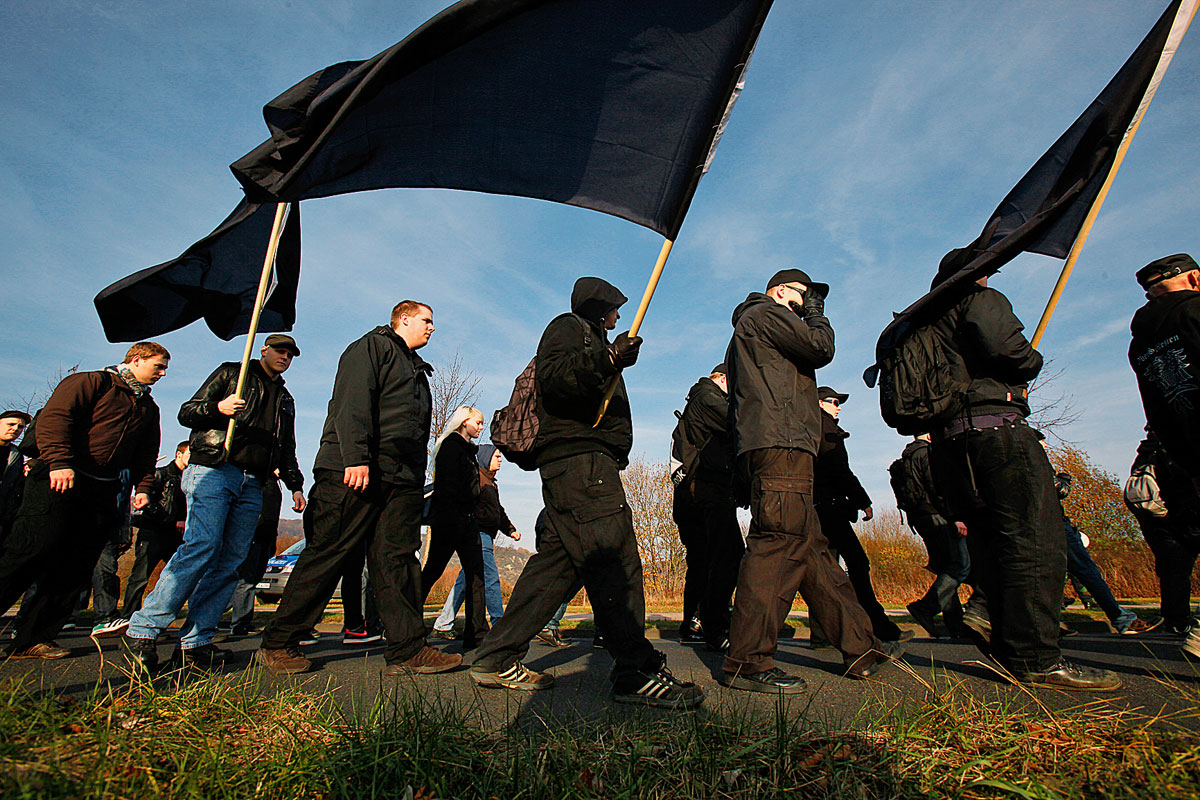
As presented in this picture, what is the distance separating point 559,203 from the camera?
3.37m

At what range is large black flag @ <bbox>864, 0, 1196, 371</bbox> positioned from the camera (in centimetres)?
369

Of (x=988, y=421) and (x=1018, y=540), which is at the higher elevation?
(x=988, y=421)

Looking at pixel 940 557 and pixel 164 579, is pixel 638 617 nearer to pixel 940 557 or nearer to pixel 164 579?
pixel 164 579

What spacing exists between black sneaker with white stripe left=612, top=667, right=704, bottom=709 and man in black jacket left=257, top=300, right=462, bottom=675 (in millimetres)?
1385

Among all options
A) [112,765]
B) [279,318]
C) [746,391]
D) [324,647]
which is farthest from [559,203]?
[324,647]

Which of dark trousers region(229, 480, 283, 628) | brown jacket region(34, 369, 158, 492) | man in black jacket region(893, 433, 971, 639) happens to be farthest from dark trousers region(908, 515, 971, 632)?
brown jacket region(34, 369, 158, 492)

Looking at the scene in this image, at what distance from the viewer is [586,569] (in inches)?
135

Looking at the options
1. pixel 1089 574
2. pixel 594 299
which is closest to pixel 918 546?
pixel 1089 574

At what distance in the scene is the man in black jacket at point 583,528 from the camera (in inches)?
130

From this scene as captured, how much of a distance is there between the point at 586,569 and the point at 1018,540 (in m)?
2.15

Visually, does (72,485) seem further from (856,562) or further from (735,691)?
(856,562)

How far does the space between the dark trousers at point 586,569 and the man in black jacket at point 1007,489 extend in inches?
70.5

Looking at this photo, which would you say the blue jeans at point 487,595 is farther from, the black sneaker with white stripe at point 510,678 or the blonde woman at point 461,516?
the black sneaker with white stripe at point 510,678

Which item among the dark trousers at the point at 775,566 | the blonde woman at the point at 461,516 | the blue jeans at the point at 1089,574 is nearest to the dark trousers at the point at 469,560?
the blonde woman at the point at 461,516
